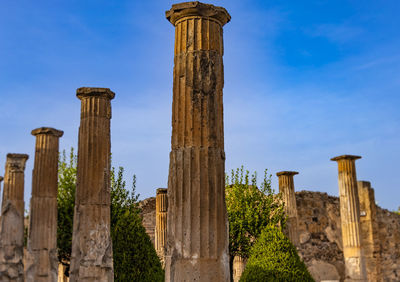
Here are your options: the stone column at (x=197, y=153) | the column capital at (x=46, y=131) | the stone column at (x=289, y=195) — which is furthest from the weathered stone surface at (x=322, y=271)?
the stone column at (x=197, y=153)

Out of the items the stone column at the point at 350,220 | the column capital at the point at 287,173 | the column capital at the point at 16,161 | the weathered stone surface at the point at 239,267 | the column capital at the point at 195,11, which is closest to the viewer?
the column capital at the point at 195,11

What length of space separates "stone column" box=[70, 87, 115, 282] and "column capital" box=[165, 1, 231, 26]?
416 cm

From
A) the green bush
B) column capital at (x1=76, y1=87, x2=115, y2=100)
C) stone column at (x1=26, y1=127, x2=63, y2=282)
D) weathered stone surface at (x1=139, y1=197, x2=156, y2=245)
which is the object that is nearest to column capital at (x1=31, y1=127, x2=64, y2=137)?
stone column at (x1=26, y1=127, x2=63, y2=282)

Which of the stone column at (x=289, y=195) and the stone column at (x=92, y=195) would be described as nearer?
the stone column at (x=92, y=195)

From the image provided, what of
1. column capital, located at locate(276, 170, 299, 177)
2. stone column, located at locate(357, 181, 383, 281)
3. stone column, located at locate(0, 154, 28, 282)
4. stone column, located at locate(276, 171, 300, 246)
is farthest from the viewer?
stone column, located at locate(357, 181, 383, 281)

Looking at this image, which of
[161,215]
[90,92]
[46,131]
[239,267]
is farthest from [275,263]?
[239,267]

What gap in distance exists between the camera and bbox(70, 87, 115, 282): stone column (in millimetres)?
9359

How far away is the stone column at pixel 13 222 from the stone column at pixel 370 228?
14.7 m

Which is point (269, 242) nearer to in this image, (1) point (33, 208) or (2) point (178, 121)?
(2) point (178, 121)

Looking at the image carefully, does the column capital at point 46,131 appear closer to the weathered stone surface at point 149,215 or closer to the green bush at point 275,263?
the green bush at point 275,263

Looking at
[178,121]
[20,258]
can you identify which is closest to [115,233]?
[178,121]

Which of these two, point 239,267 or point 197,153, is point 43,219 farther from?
point 239,267

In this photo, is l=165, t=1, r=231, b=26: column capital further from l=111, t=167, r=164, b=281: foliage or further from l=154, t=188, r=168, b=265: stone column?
l=154, t=188, r=168, b=265: stone column

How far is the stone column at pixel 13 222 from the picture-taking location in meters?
15.1
